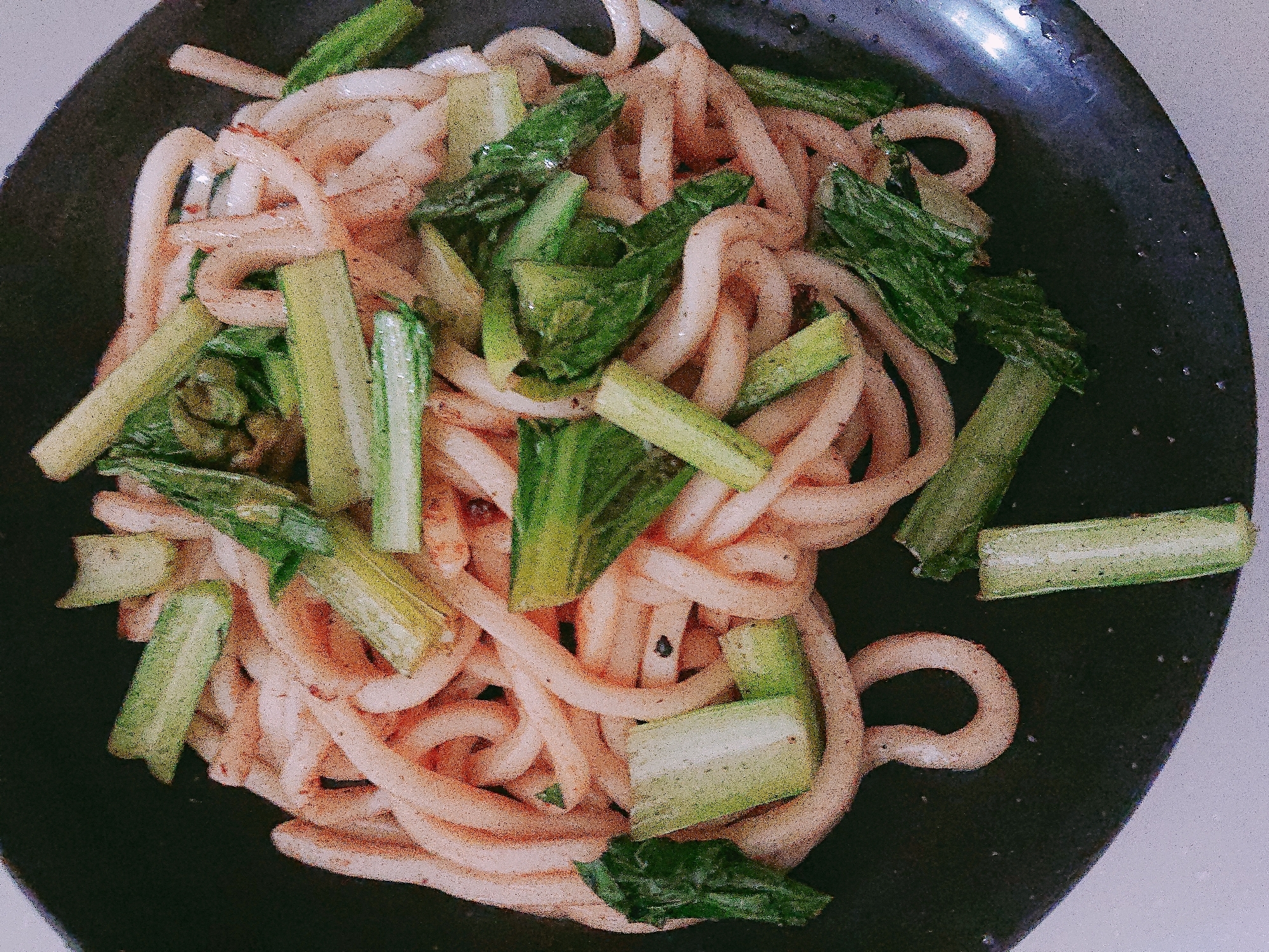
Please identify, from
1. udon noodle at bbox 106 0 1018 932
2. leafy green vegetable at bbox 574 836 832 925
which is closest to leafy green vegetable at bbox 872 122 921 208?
udon noodle at bbox 106 0 1018 932

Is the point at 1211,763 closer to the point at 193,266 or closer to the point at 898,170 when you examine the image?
the point at 898,170

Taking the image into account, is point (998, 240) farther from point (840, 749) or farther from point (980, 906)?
point (980, 906)

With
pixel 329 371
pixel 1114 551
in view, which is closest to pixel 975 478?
pixel 1114 551

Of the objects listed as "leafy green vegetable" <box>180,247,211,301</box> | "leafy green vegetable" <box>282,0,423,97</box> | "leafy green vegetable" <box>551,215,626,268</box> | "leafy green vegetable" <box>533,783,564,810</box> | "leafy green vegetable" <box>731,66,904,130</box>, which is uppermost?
"leafy green vegetable" <box>731,66,904,130</box>

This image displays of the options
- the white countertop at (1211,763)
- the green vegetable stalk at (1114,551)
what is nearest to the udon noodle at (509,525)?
the green vegetable stalk at (1114,551)

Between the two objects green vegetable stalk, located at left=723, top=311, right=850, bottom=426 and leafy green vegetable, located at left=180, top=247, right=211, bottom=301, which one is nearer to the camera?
green vegetable stalk, located at left=723, top=311, right=850, bottom=426

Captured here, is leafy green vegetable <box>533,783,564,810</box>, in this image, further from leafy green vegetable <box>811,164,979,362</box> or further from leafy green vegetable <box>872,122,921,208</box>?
leafy green vegetable <box>872,122,921,208</box>
